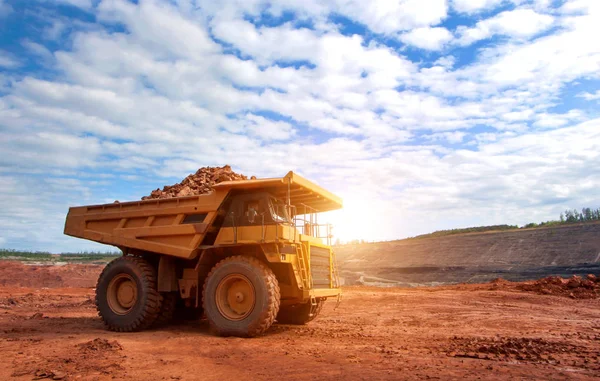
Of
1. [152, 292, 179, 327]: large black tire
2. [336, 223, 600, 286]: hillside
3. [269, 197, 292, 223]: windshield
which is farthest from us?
[336, 223, 600, 286]: hillside

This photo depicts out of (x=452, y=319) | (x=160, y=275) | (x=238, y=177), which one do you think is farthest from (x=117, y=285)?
(x=452, y=319)

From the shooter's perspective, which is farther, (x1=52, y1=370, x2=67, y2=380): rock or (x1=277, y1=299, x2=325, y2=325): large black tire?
(x1=277, y1=299, x2=325, y2=325): large black tire

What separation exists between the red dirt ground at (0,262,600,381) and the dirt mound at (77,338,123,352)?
0.01m

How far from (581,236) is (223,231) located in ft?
77.7

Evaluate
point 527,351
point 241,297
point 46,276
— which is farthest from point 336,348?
point 46,276

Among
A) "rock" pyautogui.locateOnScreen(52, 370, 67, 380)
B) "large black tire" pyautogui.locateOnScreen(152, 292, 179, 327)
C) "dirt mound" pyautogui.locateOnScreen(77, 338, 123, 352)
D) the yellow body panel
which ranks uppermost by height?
the yellow body panel

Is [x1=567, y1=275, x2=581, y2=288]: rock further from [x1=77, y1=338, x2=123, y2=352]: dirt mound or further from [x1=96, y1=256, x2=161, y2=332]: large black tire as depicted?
[x1=77, y1=338, x2=123, y2=352]: dirt mound

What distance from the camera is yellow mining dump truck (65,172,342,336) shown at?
8.73 metres

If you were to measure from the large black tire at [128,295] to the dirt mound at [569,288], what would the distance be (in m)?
12.8

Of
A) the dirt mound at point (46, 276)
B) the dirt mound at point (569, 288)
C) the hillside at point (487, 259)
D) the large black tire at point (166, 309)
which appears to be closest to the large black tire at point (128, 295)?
the large black tire at point (166, 309)

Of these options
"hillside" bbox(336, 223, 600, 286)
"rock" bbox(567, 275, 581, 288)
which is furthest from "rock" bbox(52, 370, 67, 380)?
"hillside" bbox(336, 223, 600, 286)

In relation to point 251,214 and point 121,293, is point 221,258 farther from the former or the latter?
point 121,293

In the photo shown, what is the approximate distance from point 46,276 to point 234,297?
24757 mm

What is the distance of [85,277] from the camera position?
29.8 metres
